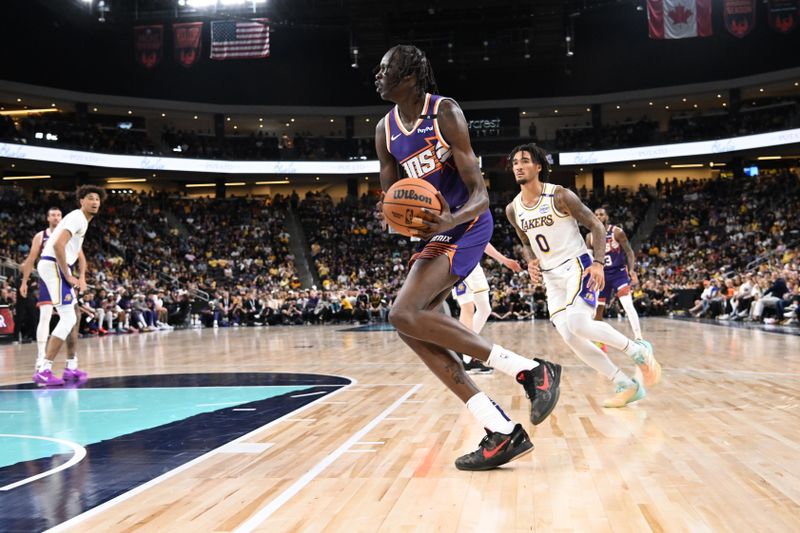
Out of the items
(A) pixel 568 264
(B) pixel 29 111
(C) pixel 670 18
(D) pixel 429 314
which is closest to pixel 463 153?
(D) pixel 429 314

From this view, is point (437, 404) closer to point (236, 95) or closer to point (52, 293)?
point (52, 293)

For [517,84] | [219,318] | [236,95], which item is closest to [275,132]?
[236,95]

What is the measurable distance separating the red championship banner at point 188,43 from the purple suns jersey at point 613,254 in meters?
24.0

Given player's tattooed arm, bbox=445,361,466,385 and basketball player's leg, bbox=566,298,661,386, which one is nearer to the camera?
player's tattooed arm, bbox=445,361,466,385

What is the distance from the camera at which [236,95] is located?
4150 cm

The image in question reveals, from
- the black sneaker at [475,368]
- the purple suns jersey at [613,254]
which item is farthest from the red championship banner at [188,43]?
the black sneaker at [475,368]

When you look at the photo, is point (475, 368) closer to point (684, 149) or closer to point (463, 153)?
point (463, 153)

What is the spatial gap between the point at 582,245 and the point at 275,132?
41379mm

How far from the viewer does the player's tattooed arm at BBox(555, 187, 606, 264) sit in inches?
230

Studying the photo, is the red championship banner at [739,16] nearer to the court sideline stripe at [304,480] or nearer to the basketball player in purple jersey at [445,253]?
Answer: the court sideline stripe at [304,480]

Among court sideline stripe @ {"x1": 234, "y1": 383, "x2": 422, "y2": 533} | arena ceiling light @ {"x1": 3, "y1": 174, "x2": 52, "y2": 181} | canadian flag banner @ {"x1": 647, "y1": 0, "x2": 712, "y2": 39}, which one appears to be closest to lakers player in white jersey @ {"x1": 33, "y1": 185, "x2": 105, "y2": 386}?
court sideline stripe @ {"x1": 234, "y1": 383, "x2": 422, "y2": 533}

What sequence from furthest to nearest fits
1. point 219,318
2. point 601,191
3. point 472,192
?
point 601,191 → point 219,318 → point 472,192

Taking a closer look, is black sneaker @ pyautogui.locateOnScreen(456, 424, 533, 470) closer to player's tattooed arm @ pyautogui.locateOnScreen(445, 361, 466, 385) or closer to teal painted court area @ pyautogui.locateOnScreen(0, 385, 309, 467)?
player's tattooed arm @ pyautogui.locateOnScreen(445, 361, 466, 385)

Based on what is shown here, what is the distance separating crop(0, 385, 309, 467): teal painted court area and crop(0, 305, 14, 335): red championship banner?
435 inches
